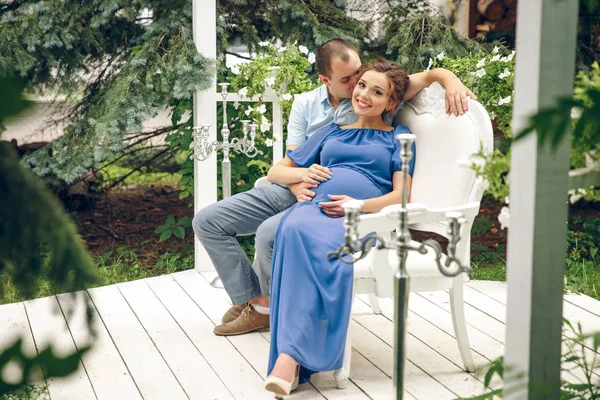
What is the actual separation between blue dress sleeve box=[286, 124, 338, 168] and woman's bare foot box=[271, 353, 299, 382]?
87cm

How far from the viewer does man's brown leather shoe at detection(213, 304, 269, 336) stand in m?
3.15

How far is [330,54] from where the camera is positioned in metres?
3.07

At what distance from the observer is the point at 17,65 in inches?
165

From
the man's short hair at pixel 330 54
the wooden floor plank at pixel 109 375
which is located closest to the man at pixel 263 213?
the man's short hair at pixel 330 54

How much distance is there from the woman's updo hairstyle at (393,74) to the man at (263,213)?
0.08 metres

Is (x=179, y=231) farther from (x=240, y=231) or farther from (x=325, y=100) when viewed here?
(x=325, y=100)

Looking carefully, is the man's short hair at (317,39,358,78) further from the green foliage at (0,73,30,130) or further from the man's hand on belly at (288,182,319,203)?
the green foliage at (0,73,30,130)

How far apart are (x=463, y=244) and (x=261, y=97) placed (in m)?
1.57

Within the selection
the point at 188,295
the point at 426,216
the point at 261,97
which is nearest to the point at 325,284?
the point at 426,216

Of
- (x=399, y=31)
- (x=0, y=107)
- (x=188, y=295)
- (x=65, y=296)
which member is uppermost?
(x=399, y=31)

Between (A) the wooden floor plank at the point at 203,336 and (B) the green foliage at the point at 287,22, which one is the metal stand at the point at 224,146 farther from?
(B) the green foliage at the point at 287,22

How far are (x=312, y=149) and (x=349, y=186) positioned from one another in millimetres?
294

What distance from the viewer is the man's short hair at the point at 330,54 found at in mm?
3051

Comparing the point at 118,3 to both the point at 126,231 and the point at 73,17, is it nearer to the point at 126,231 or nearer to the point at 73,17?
the point at 73,17
